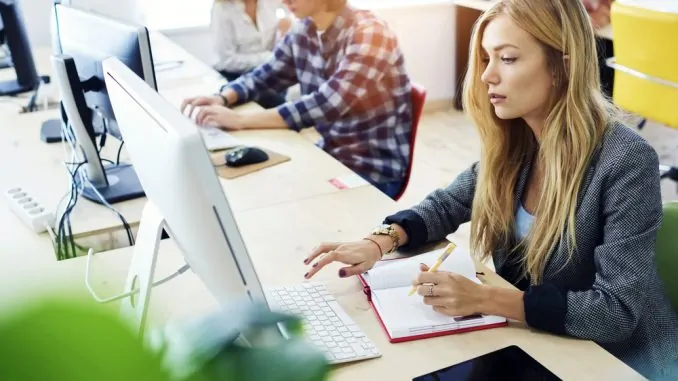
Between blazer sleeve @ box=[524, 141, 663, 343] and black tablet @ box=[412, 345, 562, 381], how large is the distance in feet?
0.31

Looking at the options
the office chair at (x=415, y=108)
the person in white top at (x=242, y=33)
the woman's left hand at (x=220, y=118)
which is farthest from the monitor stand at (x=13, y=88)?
the office chair at (x=415, y=108)

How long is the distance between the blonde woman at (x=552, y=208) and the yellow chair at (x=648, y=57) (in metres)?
1.49

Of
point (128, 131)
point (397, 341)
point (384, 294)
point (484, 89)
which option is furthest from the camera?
point (484, 89)

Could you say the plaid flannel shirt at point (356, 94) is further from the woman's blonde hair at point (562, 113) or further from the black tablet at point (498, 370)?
the black tablet at point (498, 370)

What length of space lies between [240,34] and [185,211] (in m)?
2.98

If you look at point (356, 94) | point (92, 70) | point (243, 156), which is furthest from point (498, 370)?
point (356, 94)

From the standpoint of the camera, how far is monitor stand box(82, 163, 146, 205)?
177 cm

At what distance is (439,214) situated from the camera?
153cm

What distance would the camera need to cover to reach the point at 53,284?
0.27 meters

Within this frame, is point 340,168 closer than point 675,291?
No

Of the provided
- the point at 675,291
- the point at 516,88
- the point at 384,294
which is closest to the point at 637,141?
the point at 516,88

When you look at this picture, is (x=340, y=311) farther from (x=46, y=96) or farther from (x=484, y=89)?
(x=46, y=96)

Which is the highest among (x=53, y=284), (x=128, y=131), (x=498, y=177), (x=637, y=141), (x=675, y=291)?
(x=53, y=284)

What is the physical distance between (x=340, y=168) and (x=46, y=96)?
1261 millimetres
